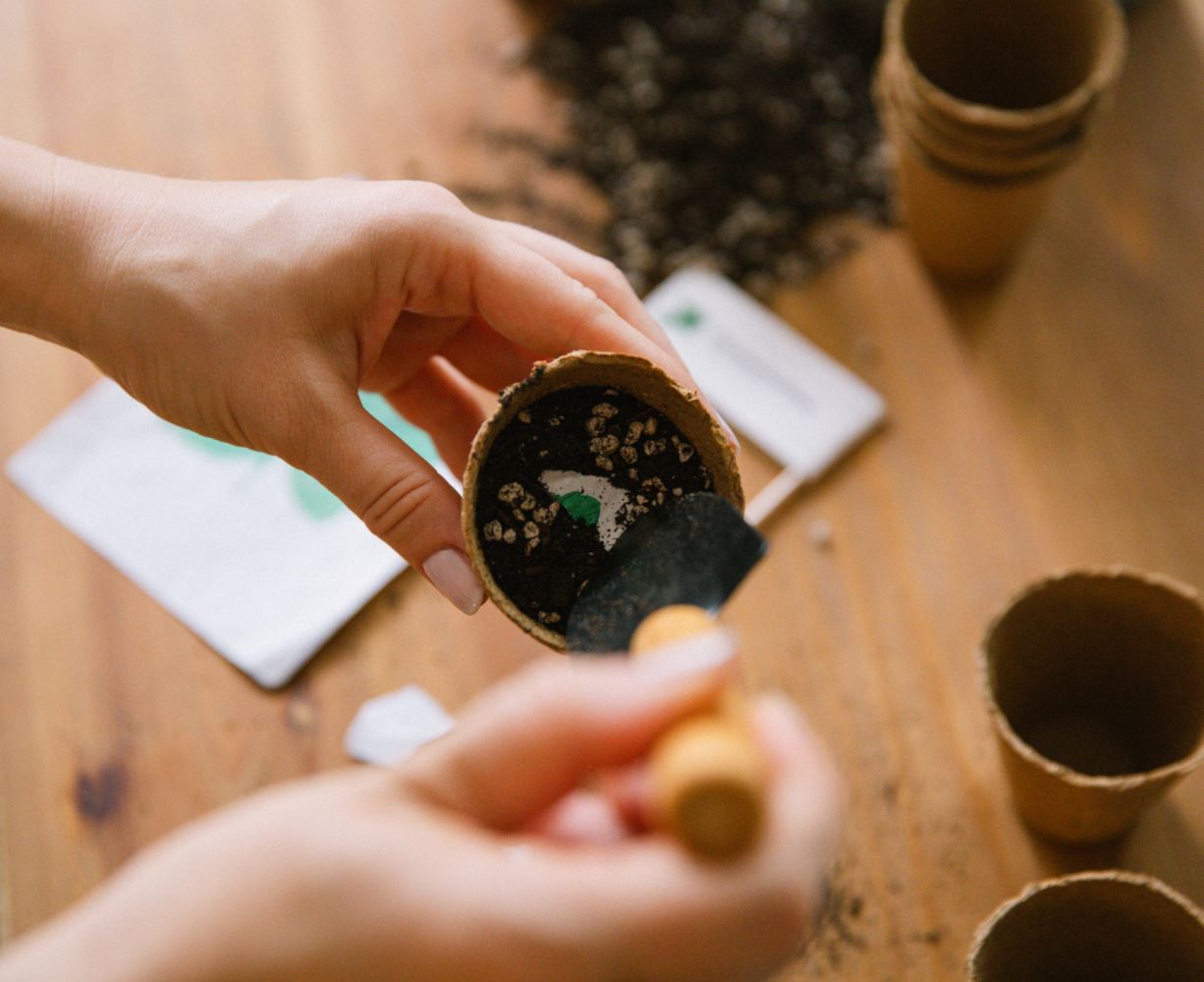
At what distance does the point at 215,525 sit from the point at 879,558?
59cm

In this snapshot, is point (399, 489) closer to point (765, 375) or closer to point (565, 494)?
point (565, 494)

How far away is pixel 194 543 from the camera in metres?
0.97

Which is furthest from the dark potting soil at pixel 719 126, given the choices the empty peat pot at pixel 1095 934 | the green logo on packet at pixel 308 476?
the empty peat pot at pixel 1095 934

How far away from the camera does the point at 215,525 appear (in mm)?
974

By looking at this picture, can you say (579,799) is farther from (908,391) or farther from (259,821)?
(908,391)

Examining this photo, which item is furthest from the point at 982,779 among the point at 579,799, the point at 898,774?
the point at 579,799

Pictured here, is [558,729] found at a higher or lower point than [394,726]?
higher

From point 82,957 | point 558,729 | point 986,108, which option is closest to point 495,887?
point 558,729

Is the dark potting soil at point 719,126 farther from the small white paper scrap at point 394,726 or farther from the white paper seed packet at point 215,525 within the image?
the small white paper scrap at point 394,726

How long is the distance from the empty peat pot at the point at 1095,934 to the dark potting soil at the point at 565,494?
0.32 m

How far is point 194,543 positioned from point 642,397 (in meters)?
0.52

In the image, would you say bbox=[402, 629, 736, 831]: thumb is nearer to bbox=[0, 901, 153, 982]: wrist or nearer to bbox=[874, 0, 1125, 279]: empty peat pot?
bbox=[0, 901, 153, 982]: wrist

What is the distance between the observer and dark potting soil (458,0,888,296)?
1.05 metres

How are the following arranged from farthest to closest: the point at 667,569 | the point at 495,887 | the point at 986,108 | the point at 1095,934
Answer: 1. the point at 986,108
2. the point at 1095,934
3. the point at 667,569
4. the point at 495,887
